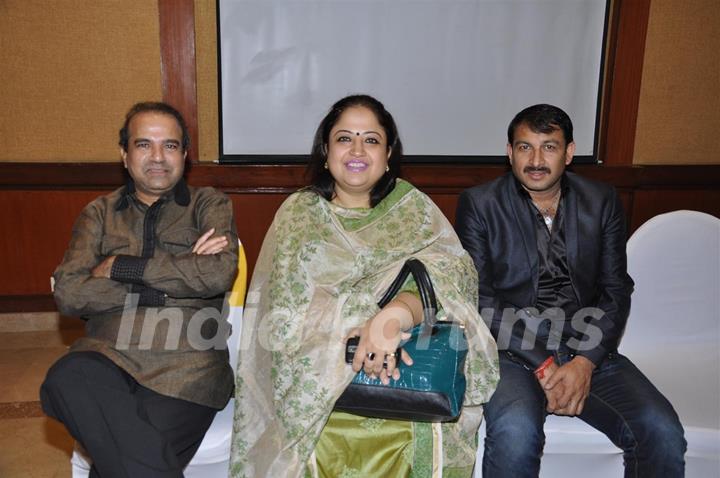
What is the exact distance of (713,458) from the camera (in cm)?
182

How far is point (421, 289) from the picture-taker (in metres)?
1.64

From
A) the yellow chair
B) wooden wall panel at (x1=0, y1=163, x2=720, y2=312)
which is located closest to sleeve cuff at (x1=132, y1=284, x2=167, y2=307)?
the yellow chair

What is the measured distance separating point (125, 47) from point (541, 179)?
92.1 inches

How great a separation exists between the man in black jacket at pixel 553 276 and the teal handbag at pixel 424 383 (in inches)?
13.7

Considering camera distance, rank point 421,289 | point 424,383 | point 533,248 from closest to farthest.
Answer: point 424,383 → point 421,289 → point 533,248

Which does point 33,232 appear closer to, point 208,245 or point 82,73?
point 82,73

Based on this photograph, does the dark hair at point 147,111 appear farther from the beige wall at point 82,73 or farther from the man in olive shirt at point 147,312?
the beige wall at point 82,73

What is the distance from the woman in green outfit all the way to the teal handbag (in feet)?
0.10

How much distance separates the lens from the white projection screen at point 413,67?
3283mm

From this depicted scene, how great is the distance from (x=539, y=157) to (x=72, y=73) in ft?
8.21

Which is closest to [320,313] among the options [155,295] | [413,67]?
[155,295]

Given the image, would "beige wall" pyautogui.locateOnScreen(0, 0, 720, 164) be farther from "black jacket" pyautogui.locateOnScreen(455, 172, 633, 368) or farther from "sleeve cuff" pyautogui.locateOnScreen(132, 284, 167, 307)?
"black jacket" pyautogui.locateOnScreen(455, 172, 633, 368)

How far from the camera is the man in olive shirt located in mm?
1556

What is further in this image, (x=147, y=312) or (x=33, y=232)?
(x=33, y=232)
